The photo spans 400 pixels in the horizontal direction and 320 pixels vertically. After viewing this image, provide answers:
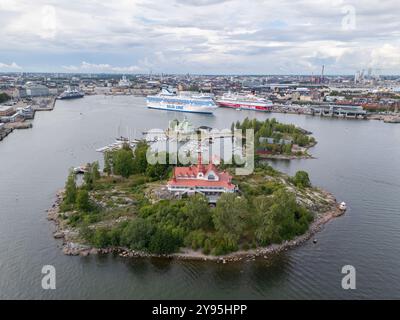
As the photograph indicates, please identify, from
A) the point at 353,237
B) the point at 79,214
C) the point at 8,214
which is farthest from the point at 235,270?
the point at 8,214

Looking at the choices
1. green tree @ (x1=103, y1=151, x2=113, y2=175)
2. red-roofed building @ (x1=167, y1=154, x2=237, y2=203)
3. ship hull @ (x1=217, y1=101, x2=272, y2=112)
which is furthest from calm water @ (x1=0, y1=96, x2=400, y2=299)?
ship hull @ (x1=217, y1=101, x2=272, y2=112)

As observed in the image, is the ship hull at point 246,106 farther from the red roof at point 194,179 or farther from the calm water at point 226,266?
the red roof at point 194,179

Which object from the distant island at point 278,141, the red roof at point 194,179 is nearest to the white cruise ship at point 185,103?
the distant island at point 278,141

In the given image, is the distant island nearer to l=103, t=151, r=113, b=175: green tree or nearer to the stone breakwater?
l=103, t=151, r=113, b=175: green tree

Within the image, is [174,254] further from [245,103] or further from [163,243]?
[245,103]

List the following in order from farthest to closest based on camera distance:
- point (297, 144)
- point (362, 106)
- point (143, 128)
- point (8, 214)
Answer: point (362, 106), point (143, 128), point (297, 144), point (8, 214)

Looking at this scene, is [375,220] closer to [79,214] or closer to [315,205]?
[315,205]

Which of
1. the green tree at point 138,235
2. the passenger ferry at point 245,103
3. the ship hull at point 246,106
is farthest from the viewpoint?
the passenger ferry at point 245,103
